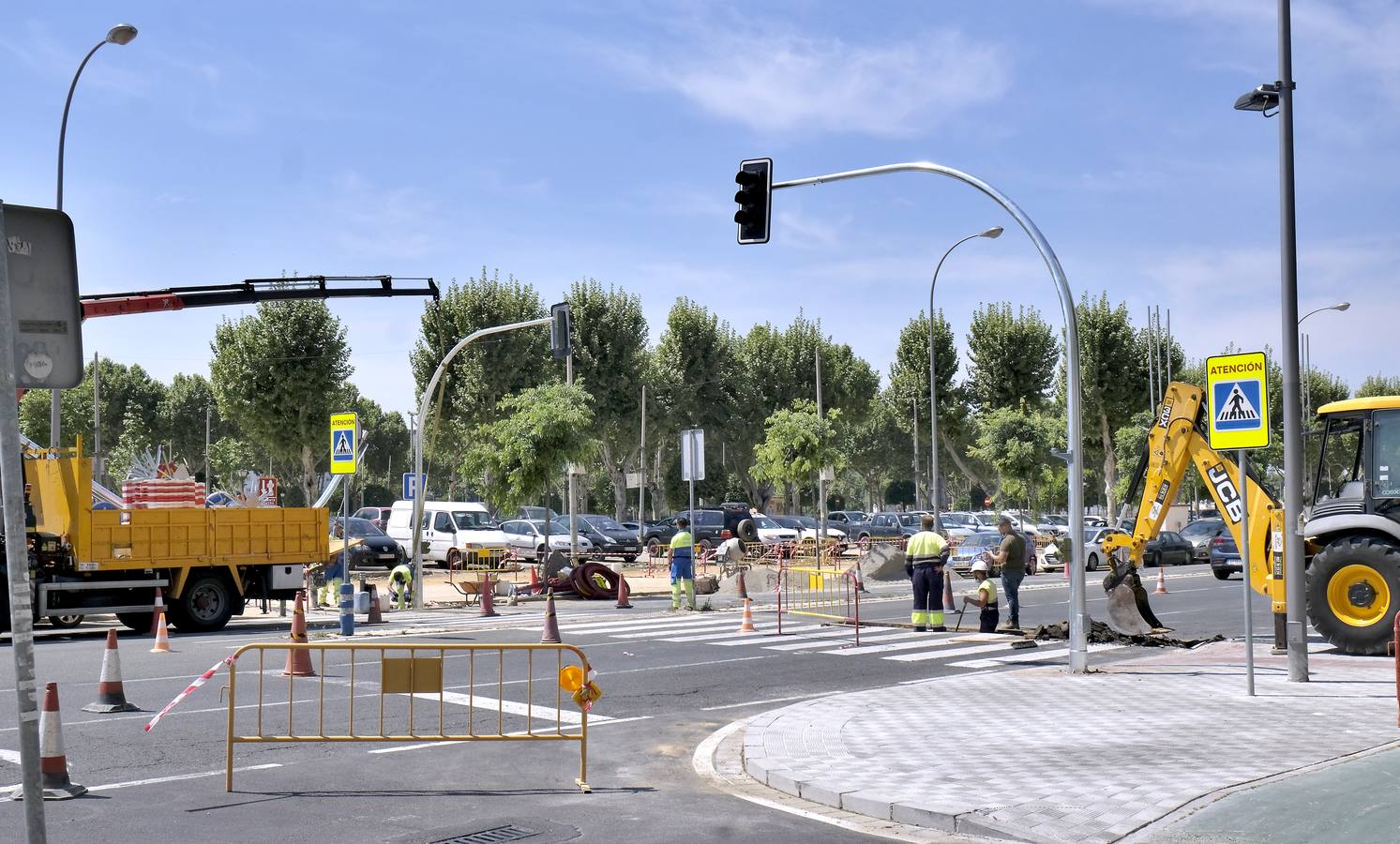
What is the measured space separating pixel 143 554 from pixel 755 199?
1162 centimetres

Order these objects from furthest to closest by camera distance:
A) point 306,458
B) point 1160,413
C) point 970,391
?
point 970,391 < point 306,458 < point 1160,413

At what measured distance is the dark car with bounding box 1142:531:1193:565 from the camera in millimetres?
42000

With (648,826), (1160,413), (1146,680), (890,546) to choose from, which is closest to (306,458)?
(890,546)

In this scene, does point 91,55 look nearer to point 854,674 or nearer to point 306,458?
point 854,674

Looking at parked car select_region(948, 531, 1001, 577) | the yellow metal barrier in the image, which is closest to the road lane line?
the yellow metal barrier

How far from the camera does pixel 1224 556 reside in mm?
33625

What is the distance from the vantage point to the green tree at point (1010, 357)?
5941 cm

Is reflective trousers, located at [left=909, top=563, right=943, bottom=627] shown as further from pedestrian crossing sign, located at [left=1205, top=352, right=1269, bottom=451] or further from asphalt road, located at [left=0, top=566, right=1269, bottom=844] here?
pedestrian crossing sign, located at [left=1205, top=352, right=1269, bottom=451]

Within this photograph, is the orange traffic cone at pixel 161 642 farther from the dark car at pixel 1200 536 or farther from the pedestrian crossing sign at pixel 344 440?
the dark car at pixel 1200 536

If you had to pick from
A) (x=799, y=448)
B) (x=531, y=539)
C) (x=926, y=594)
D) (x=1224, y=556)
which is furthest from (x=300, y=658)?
(x=799, y=448)

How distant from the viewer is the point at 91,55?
2202 centimetres

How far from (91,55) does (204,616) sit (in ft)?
32.8

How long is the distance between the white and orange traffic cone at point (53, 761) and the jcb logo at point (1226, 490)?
14.9 meters

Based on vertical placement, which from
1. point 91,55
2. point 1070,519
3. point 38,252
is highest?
point 91,55
